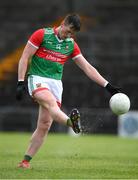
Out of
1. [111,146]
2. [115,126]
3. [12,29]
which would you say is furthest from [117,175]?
[12,29]

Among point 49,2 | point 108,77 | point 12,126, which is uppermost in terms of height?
point 49,2

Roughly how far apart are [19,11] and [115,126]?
8183 millimetres

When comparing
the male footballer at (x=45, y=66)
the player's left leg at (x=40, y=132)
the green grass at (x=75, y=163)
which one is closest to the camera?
the green grass at (x=75, y=163)

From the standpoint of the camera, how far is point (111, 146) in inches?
722

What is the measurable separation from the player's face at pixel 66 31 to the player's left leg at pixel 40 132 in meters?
1.07

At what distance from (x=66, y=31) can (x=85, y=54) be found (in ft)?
52.8

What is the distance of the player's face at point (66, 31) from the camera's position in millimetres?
10700

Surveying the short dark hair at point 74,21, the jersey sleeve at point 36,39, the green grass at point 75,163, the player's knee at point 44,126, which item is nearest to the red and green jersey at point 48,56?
the jersey sleeve at point 36,39

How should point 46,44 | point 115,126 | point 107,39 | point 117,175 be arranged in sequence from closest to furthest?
point 117,175, point 46,44, point 115,126, point 107,39

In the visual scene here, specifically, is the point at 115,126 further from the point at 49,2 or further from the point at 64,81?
the point at 49,2

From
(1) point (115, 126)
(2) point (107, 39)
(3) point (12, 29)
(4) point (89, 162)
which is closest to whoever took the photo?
(4) point (89, 162)

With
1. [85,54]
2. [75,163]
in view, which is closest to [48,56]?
[75,163]

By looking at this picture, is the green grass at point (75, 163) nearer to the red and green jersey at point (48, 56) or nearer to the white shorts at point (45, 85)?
the white shorts at point (45, 85)

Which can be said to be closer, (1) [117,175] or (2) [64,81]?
(1) [117,175]
